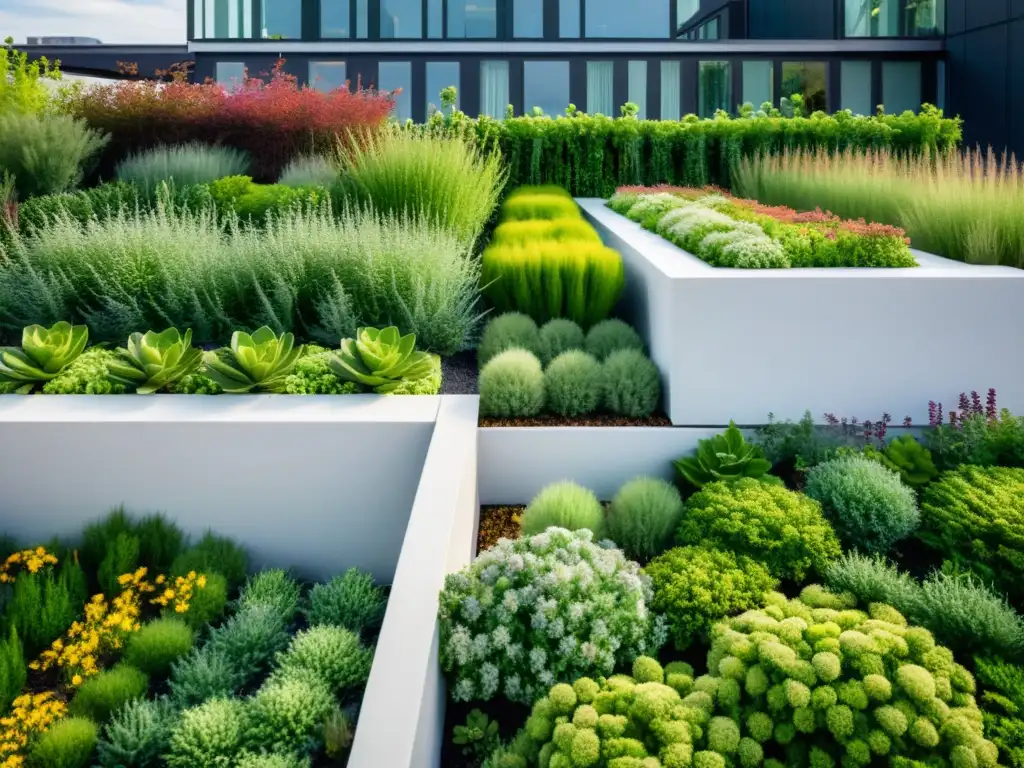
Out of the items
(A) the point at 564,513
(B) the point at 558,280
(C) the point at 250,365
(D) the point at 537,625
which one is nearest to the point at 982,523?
(A) the point at 564,513

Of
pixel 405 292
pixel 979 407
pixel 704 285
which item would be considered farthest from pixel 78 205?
pixel 979 407

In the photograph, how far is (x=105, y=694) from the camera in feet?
10.1

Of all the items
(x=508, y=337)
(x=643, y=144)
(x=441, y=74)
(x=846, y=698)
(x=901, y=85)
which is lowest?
(x=846, y=698)

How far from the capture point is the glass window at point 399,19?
21.5m

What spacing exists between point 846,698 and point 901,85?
22.4 m

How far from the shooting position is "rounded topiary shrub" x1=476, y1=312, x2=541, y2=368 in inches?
210

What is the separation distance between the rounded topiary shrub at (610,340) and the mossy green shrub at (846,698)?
9.01 feet

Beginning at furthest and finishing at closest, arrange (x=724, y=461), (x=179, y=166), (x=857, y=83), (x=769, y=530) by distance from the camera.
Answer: (x=857, y=83), (x=179, y=166), (x=724, y=461), (x=769, y=530)

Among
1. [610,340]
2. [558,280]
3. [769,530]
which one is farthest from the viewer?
[558,280]

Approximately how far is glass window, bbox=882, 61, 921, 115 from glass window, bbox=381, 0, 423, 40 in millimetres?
11114

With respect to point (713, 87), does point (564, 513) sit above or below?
below

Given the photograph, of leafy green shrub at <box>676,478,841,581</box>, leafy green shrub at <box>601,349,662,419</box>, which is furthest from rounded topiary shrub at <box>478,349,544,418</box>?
leafy green shrub at <box>676,478,841,581</box>

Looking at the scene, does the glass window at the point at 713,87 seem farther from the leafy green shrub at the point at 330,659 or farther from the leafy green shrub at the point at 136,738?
the leafy green shrub at the point at 136,738

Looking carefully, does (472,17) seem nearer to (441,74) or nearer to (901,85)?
(441,74)
